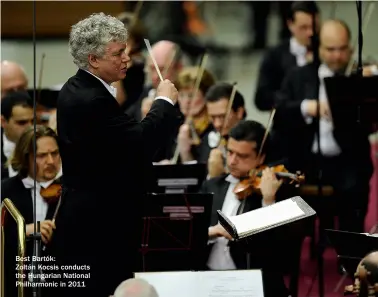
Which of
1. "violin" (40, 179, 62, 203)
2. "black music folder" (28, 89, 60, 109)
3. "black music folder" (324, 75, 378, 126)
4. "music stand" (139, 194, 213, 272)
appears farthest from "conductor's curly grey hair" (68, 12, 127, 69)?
"black music folder" (28, 89, 60, 109)

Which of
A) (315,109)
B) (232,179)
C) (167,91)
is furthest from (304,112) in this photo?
(167,91)

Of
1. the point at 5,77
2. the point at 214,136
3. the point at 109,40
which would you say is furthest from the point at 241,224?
the point at 5,77

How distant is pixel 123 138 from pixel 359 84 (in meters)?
1.79

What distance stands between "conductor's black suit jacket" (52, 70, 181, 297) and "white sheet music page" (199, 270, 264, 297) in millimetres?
328

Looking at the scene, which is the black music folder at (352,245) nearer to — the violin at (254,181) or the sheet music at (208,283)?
the sheet music at (208,283)

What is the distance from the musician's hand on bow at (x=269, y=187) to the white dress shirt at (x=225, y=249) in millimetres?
214

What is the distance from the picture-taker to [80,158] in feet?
14.3

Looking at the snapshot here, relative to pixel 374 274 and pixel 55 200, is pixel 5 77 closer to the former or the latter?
pixel 55 200

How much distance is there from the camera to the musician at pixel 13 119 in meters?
6.12

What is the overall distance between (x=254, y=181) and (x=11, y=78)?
6.54 feet

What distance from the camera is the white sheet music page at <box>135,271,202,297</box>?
439 cm

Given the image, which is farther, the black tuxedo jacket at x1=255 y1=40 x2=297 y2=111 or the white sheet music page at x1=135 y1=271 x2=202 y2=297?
the black tuxedo jacket at x1=255 y1=40 x2=297 y2=111

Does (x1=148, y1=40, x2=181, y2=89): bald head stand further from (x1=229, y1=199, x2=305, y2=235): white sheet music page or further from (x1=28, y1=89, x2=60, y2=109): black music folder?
(x1=229, y1=199, x2=305, y2=235): white sheet music page

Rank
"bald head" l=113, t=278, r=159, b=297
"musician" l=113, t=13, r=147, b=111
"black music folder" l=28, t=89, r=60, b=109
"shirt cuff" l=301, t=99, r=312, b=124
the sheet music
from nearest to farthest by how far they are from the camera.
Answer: "bald head" l=113, t=278, r=159, b=297 < the sheet music < "black music folder" l=28, t=89, r=60, b=109 < "shirt cuff" l=301, t=99, r=312, b=124 < "musician" l=113, t=13, r=147, b=111
